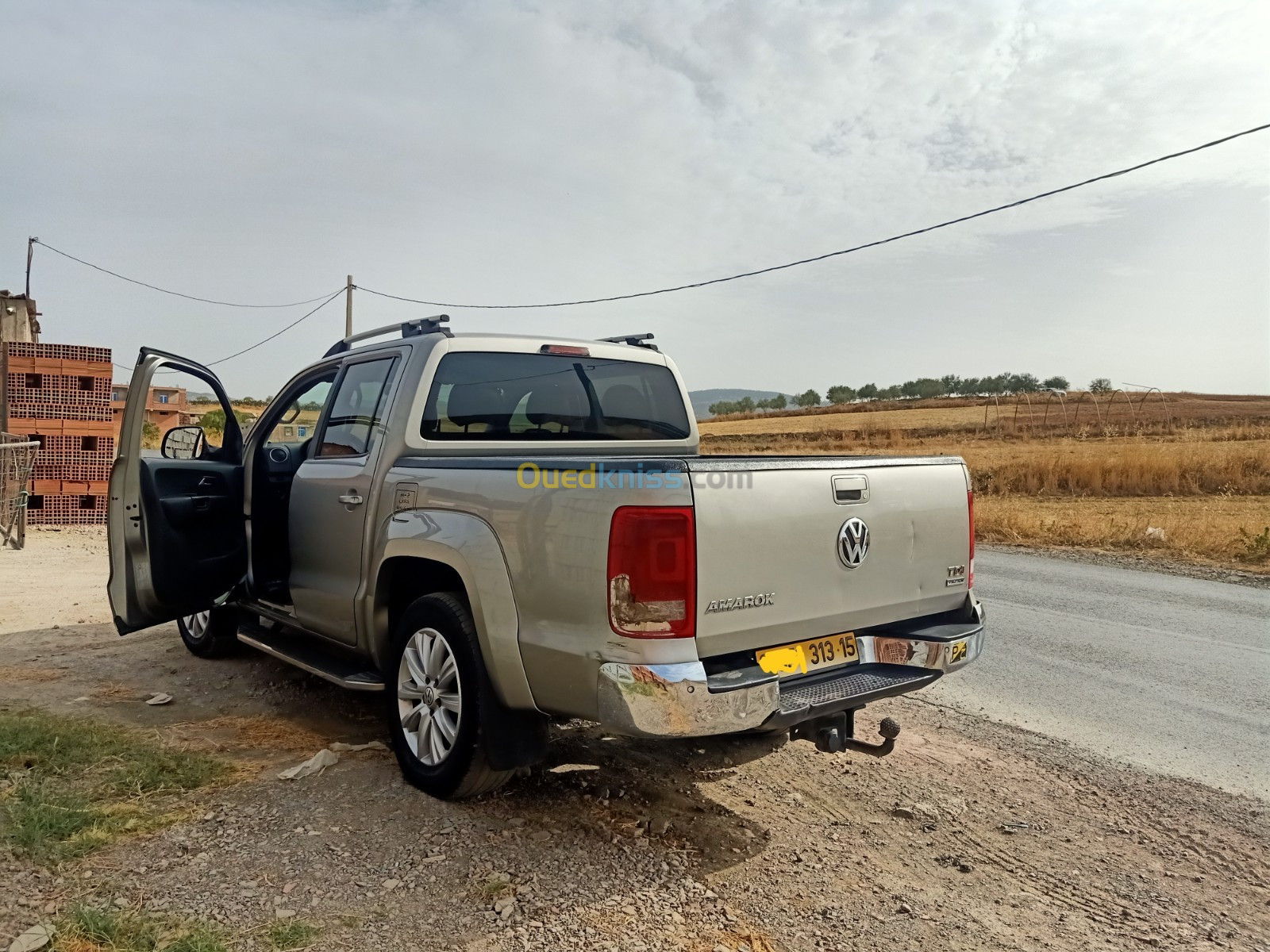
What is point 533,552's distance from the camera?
319 centimetres

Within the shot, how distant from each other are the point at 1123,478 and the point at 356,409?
1732 cm

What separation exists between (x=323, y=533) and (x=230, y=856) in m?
1.79

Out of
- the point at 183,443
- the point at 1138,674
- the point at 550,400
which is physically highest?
the point at 550,400

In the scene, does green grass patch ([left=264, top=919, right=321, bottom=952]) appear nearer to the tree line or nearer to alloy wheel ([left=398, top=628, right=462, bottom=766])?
alloy wheel ([left=398, top=628, right=462, bottom=766])

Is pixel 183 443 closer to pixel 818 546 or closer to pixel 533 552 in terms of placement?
pixel 533 552

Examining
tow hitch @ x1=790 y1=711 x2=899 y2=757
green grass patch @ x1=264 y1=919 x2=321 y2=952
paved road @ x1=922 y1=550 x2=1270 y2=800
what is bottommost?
paved road @ x1=922 y1=550 x2=1270 y2=800

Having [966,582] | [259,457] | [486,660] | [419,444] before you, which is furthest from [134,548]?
[966,582]

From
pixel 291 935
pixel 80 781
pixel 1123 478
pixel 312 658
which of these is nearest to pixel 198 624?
pixel 312 658

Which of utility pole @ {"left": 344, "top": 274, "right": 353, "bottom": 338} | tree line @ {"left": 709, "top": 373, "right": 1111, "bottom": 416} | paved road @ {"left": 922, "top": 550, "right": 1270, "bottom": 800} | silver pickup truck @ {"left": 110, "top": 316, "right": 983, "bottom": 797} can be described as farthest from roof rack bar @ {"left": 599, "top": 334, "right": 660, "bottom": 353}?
tree line @ {"left": 709, "top": 373, "right": 1111, "bottom": 416}

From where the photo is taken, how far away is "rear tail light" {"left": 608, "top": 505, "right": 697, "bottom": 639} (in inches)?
113

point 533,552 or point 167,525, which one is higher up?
point 533,552

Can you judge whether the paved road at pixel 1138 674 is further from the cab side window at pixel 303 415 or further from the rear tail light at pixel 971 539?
the cab side window at pixel 303 415

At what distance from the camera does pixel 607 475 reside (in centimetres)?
295

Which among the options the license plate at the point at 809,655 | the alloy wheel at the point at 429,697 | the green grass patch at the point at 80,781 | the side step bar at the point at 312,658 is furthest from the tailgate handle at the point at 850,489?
the green grass patch at the point at 80,781
